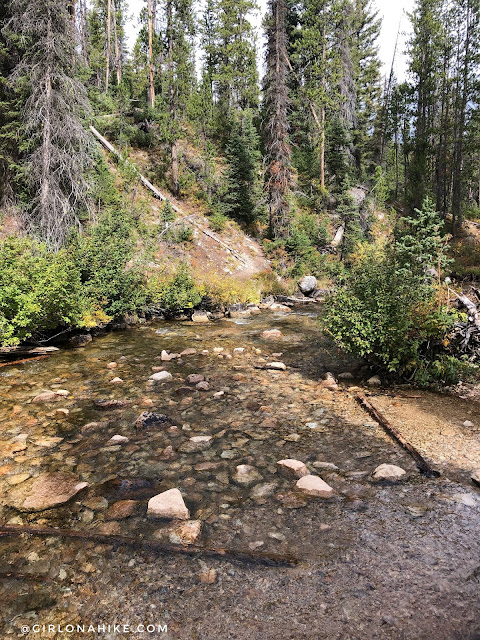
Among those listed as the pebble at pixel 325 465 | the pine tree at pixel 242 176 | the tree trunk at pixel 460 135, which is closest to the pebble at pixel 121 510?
the pebble at pixel 325 465

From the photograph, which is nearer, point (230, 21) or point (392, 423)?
point (392, 423)

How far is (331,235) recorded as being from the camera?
24.5 meters

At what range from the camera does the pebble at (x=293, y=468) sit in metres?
3.48

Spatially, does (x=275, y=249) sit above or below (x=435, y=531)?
above

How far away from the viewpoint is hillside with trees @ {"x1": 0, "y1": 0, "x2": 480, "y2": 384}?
6.58 metres

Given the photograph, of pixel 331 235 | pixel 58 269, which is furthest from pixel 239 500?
pixel 331 235

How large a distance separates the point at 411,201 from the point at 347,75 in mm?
10865

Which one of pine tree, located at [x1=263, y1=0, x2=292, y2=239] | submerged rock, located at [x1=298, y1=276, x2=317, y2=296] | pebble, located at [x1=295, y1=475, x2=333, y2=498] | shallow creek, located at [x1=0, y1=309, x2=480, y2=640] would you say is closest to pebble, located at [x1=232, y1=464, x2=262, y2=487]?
shallow creek, located at [x1=0, y1=309, x2=480, y2=640]

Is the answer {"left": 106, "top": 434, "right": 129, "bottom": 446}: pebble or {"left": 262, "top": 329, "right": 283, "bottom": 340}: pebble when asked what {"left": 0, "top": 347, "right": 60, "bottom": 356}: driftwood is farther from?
{"left": 262, "top": 329, "right": 283, "bottom": 340}: pebble

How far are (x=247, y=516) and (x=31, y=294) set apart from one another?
6.23m

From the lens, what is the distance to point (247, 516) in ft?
9.55

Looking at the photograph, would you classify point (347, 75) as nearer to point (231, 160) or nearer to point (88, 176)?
point (231, 160)

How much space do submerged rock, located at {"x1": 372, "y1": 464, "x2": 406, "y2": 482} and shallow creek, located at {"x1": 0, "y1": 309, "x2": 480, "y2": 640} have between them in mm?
84

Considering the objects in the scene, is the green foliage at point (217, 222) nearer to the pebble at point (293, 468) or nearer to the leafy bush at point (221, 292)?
the leafy bush at point (221, 292)
